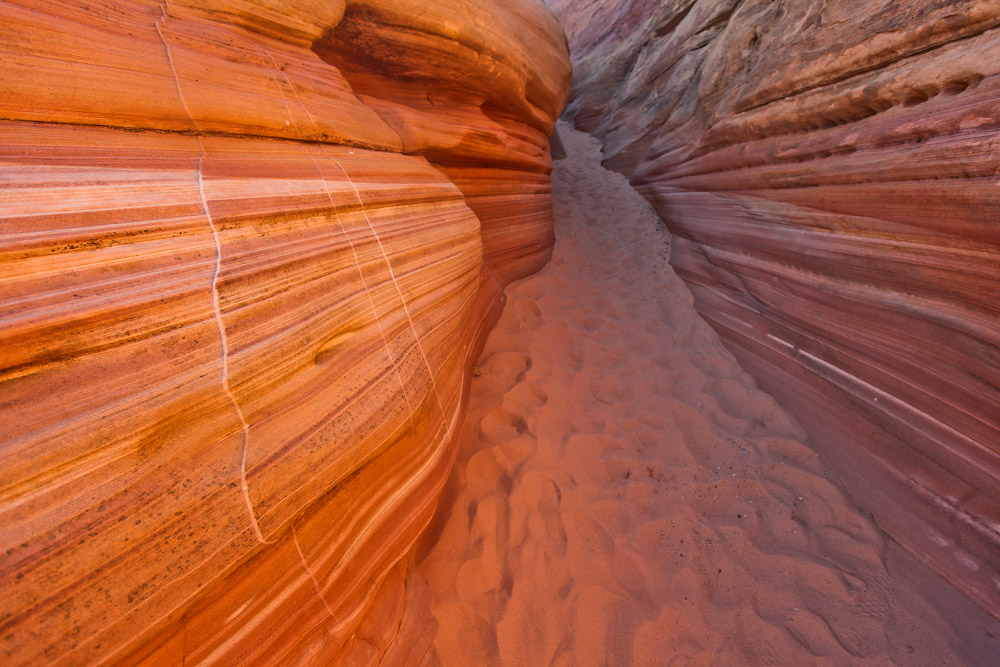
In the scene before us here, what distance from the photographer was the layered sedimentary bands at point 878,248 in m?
1.94

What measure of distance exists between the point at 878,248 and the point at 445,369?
2.72 meters

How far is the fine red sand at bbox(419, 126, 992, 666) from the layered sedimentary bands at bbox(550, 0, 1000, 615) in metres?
0.28

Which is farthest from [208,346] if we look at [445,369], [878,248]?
[878,248]

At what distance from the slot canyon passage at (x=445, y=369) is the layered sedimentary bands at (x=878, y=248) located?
0.7 inches

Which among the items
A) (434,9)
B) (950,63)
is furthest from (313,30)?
(950,63)

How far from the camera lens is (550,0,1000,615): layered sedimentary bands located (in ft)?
6.35

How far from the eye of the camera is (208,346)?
123cm

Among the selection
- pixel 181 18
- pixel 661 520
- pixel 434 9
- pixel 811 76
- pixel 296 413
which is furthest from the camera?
pixel 811 76

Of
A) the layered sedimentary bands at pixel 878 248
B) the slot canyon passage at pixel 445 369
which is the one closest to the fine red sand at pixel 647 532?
the slot canyon passage at pixel 445 369

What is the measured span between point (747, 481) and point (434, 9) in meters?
3.73

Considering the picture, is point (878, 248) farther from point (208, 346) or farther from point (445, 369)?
point (208, 346)

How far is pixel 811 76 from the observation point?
2.97 meters

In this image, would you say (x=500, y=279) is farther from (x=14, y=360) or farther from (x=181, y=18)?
(x=14, y=360)

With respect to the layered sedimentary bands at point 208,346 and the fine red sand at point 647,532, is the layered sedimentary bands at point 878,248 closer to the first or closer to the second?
the fine red sand at point 647,532
